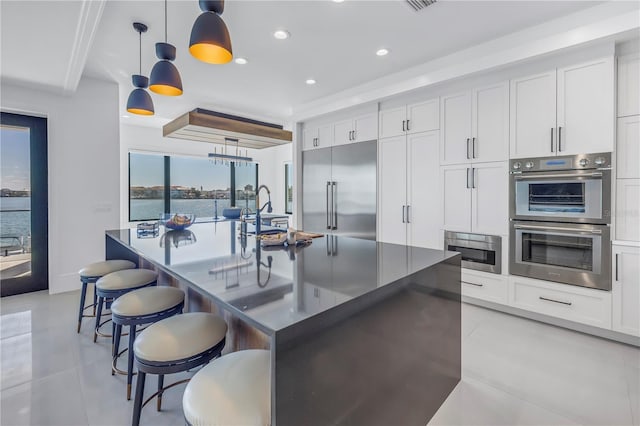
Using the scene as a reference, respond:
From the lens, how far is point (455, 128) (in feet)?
11.3

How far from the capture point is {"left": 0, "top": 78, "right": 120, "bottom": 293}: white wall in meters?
3.90

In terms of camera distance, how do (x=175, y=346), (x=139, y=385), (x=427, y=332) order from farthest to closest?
(x=427, y=332)
(x=139, y=385)
(x=175, y=346)

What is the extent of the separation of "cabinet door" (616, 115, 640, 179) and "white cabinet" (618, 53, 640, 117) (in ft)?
0.25

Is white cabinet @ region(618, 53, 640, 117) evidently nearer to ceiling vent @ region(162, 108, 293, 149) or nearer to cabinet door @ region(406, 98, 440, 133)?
cabinet door @ region(406, 98, 440, 133)

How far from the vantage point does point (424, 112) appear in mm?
3719

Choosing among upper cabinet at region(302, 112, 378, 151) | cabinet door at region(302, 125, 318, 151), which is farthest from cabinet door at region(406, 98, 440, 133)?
cabinet door at region(302, 125, 318, 151)

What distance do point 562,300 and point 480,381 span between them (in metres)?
1.43

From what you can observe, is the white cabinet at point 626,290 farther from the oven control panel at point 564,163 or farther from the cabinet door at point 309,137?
the cabinet door at point 309,137

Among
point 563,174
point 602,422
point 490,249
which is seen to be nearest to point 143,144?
point 490,249

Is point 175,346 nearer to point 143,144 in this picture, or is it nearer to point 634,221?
point 634,221

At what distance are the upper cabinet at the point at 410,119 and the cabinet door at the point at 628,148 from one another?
160 centimetres

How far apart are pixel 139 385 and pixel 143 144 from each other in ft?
20.6

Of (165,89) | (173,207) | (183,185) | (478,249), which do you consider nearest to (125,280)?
(165,89)

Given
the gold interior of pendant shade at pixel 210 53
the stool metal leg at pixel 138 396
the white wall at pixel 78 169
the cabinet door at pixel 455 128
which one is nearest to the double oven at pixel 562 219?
the cabinet door at pixel 455 128
